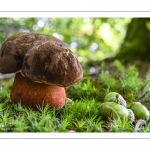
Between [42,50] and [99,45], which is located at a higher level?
[99,45]

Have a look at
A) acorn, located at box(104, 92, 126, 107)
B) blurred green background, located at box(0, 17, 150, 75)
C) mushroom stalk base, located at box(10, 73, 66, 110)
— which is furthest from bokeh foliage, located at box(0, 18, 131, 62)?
mushroom stalk base, located at box(10, 73, 66, 110)

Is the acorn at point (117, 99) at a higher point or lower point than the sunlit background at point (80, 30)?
lower

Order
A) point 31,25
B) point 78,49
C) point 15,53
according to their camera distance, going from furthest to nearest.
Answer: point 78,49 < point 31,25 < point 15,53

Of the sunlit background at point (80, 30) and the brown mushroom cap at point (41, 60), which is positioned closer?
the brown mushroom cap at point (41, 60)

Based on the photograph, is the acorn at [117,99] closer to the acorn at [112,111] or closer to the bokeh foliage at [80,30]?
the acorn at [112,111]

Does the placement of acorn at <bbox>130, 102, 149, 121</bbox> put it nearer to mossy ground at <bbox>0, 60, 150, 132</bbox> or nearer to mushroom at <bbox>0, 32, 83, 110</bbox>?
mossy ground at <bbox>0, 60, 150, 132</bbox>

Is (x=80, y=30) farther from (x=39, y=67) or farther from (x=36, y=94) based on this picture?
(x=39, y=67)

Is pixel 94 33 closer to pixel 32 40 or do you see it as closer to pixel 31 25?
pixel 31 25

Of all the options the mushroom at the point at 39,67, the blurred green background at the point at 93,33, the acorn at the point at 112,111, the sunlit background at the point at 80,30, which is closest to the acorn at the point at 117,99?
the acorn at the point at 112,111
